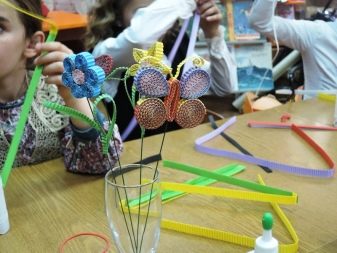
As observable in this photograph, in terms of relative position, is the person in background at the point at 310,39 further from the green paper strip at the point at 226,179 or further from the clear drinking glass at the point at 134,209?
the clear drinking glass at the point at 134,209

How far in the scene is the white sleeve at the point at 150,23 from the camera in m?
1.27

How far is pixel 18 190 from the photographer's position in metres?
0.77

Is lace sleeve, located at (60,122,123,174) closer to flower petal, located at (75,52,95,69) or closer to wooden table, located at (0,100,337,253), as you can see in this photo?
wooden table, located at (0,100,337,253)

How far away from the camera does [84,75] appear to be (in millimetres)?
447

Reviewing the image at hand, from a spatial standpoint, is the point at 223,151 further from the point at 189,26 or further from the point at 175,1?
the point at 189,26

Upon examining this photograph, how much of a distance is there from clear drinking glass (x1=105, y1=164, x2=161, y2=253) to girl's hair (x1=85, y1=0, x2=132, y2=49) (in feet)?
3.19

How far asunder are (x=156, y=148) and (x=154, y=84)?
0.50m

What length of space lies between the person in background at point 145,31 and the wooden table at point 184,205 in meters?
0.35

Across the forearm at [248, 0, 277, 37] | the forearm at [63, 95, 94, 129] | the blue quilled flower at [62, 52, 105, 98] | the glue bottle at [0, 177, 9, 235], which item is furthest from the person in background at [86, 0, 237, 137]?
the blue quilled flower at [62, 52, 105, 98]

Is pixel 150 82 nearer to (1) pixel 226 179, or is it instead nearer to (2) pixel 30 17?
(1) pixel 226 179

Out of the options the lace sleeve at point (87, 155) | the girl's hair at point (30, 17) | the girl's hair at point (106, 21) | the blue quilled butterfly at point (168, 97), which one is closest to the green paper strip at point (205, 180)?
the lace sleeve at point (87, 155)

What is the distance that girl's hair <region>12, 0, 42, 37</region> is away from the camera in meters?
0.91

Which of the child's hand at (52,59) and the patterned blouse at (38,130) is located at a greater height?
the child's hand at (52,59)

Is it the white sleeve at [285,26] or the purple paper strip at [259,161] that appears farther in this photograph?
the white sleeve at [285,26]
